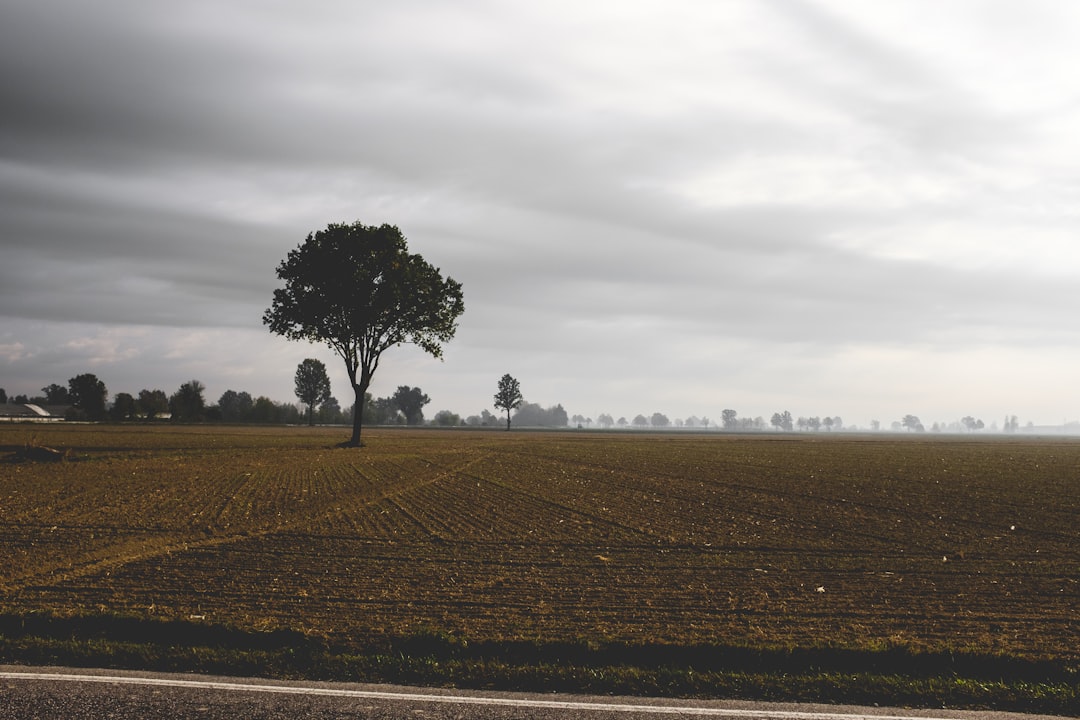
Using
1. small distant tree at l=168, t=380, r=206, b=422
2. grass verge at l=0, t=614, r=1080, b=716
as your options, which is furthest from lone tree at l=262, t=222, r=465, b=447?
small distant tree at l=168, t=380, r=206, b=422

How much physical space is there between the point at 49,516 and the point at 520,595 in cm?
1585

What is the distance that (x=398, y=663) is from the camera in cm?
967

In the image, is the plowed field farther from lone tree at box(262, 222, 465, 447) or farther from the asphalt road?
lone tree at box(262, 222, 465, 447)

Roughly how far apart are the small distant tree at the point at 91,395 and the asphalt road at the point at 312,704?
18332 cm

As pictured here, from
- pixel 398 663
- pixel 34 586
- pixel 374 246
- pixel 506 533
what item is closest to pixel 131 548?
pixel 34 586

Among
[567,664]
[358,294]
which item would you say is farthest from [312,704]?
[358,294]

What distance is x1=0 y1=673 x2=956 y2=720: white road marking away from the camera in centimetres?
820

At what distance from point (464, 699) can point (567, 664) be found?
1.79m

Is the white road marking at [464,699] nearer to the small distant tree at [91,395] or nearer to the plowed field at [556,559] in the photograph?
the plowed field at [556,559]

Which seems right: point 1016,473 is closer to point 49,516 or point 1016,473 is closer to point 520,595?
point 520,595

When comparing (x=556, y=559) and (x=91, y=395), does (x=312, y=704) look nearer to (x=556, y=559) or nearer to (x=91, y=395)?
(x=556, y=559)

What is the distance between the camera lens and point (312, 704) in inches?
321

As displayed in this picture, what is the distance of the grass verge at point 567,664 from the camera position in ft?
29.5

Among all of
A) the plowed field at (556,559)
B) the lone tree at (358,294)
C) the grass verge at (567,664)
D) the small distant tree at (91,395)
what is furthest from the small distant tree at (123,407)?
the grass verge at (567,664)
